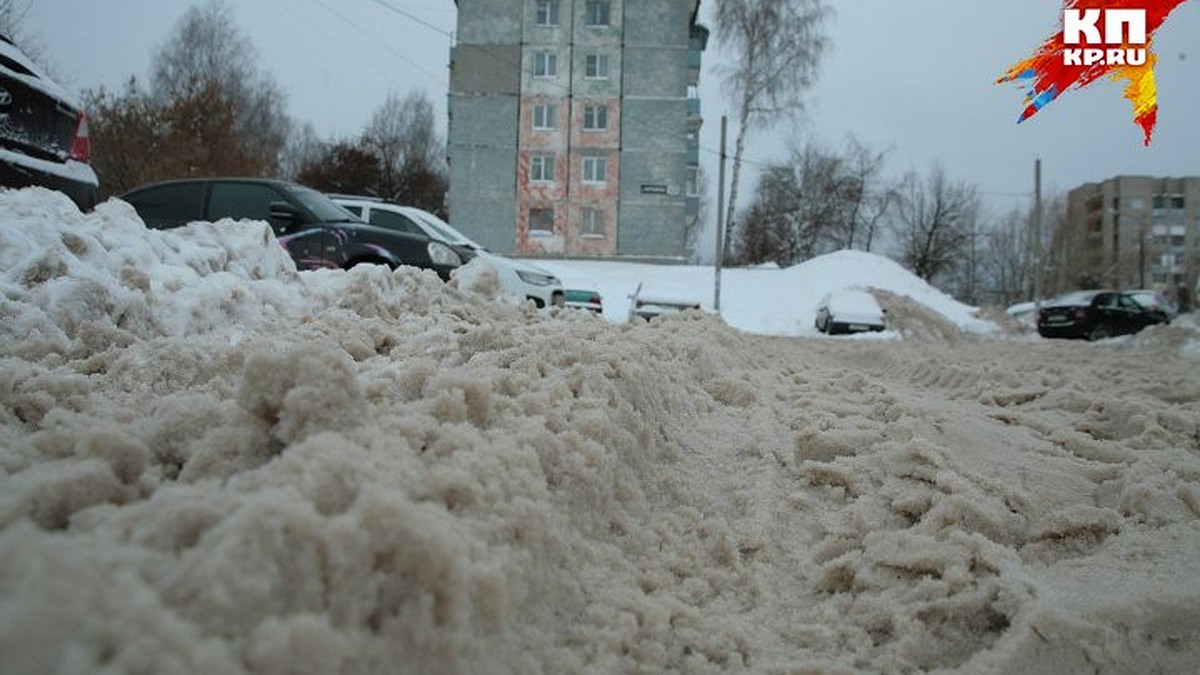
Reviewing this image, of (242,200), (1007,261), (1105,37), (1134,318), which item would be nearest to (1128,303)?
(1134,318)

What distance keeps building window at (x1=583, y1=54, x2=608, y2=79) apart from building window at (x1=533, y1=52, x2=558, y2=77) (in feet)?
4.35

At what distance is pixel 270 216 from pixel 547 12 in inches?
1107

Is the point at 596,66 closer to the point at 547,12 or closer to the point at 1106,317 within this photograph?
the point at 547,12

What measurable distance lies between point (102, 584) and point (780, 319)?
20744mm

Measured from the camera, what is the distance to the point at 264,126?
3647 cm

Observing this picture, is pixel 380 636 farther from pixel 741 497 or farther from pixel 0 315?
pixel 0 315

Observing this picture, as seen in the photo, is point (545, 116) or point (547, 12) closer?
point (547, 12)

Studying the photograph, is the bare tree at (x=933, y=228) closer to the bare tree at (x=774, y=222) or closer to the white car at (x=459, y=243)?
the bare tree at (x=774, y=222)

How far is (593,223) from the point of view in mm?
31906

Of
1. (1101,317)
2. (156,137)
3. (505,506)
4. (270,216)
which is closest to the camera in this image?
(505,506)

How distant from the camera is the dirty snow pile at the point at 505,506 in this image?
0.98 metres

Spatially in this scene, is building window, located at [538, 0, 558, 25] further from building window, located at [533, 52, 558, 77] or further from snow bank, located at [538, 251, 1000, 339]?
snow bank, located at [538, 251, 1000, 339]

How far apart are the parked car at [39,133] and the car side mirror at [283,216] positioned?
1718mm

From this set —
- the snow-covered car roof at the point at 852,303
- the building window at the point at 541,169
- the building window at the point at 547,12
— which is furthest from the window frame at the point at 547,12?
the snow-covered car roof at the point at 852,303
